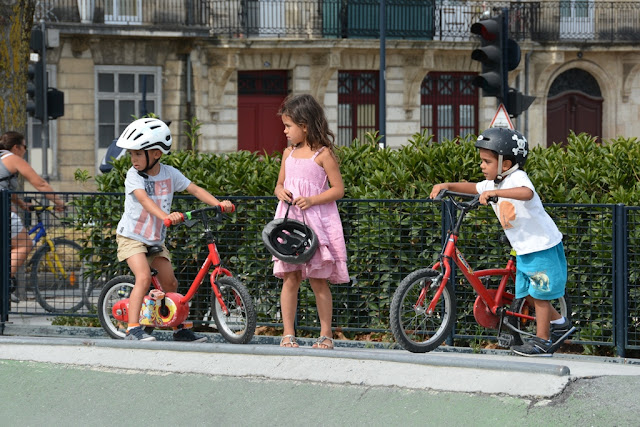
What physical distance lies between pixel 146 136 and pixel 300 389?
239 centimetres

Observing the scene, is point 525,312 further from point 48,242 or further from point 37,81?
point 37,81

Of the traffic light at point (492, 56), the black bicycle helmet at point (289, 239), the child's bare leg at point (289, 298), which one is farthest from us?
the traffic light at point (492, 56)

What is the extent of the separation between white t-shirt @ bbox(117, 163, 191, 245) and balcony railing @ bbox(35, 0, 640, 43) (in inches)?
861

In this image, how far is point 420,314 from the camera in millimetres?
7902

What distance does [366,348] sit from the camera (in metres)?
8.93

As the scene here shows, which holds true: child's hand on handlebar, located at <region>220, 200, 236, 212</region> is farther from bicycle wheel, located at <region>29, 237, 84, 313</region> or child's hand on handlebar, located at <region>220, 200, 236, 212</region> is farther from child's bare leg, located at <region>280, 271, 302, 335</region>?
Answer: bicycle wheel, located at <region>29, 237, 84, 313</region>

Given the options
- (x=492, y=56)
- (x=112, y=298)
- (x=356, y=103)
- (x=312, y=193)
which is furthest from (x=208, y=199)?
(x=356, y=103)

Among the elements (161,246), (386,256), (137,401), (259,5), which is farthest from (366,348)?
(259,5)

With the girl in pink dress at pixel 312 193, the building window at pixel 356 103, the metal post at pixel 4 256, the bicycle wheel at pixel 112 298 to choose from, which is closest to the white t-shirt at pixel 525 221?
the girl in pink dress at pixel 312 193

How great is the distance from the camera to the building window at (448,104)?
34094mm

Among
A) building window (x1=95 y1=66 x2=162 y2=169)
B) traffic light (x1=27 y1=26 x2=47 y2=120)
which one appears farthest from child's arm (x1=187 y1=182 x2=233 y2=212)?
building window (x1=95 y1=66 x2=162 y2=169)

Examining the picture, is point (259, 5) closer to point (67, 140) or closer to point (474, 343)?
point (67, 140)

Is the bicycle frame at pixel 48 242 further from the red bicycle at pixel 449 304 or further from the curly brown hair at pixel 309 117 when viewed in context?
the red bicycle at pixel 449 304

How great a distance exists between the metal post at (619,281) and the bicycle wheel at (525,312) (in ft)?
1.73
